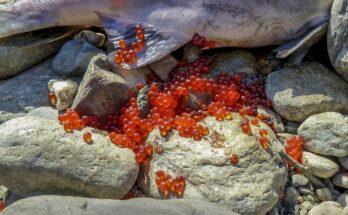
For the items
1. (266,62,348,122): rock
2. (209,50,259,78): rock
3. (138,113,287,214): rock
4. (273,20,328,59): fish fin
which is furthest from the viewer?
(209,50,259,78): rock

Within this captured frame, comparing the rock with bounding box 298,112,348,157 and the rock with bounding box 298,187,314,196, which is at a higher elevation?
the rock with bounding box 298,112,348,157

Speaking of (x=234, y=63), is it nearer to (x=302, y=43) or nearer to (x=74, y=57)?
(x=302, y=43)

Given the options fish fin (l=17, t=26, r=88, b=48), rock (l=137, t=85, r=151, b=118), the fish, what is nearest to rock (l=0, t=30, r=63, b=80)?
fish fin (l=17, t=26, r=88, b=48)

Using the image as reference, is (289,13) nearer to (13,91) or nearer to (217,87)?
(217,87)

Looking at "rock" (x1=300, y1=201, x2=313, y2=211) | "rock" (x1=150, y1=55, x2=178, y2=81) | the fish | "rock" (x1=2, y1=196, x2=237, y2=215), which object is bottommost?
"rock" (x1=300, y1=201, x2=313, y2=211)

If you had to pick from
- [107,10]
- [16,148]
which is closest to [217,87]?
[107,10]

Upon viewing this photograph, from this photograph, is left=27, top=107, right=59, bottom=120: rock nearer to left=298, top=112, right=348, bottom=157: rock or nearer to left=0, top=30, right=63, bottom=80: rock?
left=0, top=30, right=63, bottom=80: rock
